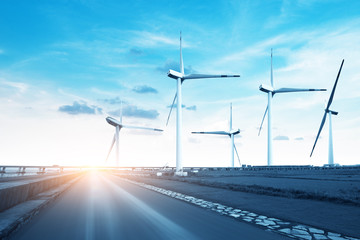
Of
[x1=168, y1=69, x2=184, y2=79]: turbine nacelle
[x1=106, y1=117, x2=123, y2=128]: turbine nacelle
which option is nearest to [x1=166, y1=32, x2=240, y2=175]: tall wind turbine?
[x1=168, y1=69, x2=184, y2=79]: turbine nacelle

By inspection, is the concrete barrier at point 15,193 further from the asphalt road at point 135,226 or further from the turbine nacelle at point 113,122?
the turbine nacelle at point 113,122

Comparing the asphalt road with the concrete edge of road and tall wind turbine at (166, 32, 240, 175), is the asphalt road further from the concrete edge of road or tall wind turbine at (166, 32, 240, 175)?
tall wind turbine at (166, 32, 240, 175)

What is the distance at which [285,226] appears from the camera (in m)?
9.77

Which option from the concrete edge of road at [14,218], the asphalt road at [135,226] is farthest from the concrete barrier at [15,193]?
the asphalt road at [135,226]

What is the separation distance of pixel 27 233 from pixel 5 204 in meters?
2.98

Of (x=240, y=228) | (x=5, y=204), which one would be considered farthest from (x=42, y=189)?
(x=240, y=228)

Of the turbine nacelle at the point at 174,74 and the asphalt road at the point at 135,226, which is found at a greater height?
the turbine nacelle at the point at 174,74

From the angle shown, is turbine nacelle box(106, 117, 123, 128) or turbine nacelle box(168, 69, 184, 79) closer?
turbine nacelle box(168, 69, 184, 79)

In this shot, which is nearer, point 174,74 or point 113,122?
point 174,74

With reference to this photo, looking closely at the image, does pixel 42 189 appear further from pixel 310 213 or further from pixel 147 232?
pixel 310 213

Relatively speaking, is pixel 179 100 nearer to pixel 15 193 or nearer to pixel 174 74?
pixel 174 74

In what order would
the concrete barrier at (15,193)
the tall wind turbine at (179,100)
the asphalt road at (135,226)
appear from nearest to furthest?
the asphalt road at (135,226), the concrete barrier at (15,193), the tall wind turbine at (179,100)

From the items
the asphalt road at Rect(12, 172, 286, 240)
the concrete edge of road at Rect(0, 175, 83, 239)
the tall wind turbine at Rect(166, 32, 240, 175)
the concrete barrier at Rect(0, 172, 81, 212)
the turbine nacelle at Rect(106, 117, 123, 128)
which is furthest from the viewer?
the turbine nacelle at Rect(106, 117, 123, 128)

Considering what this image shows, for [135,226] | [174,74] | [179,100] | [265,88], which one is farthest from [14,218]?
[265,88]
